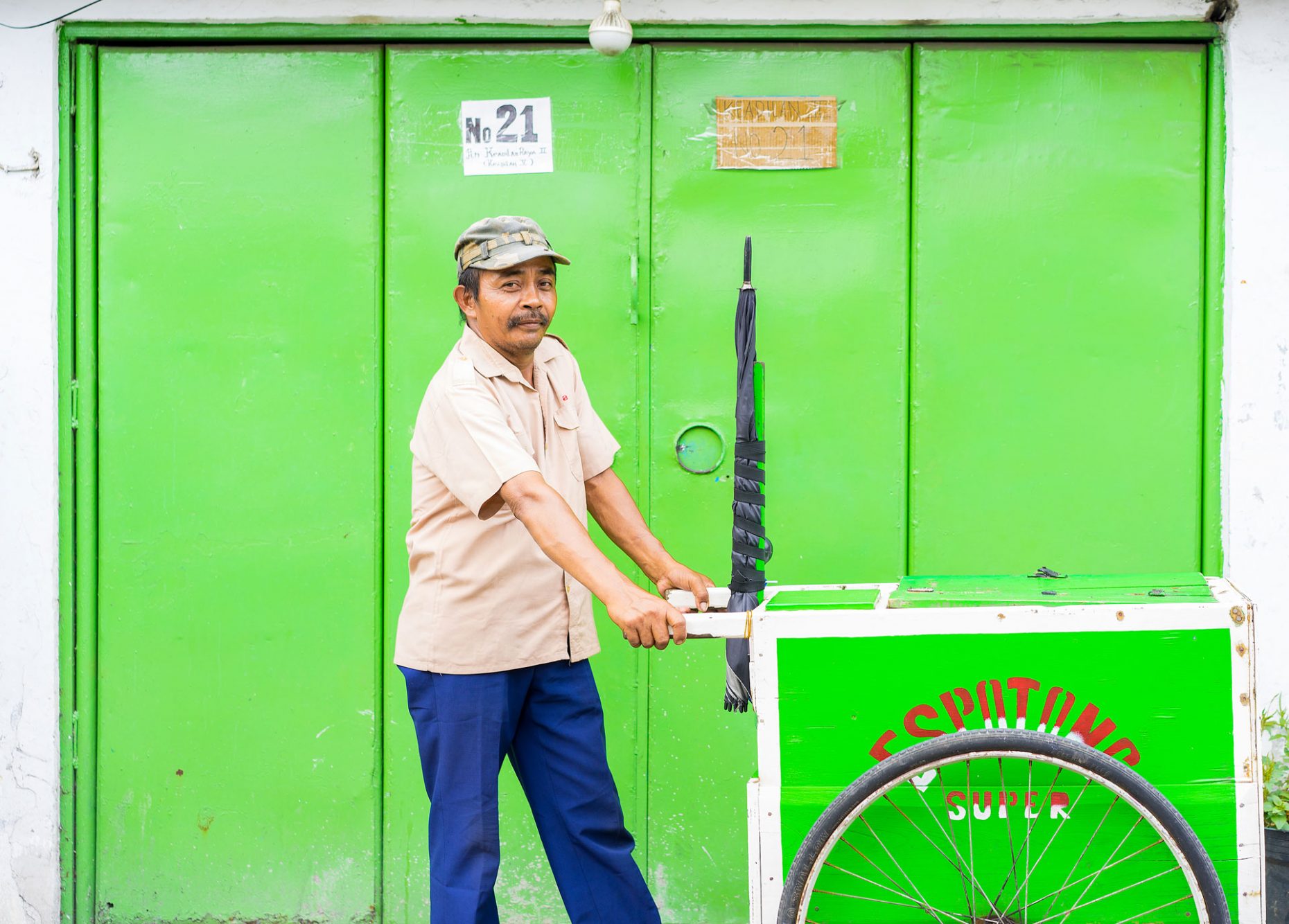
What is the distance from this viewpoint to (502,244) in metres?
2.37

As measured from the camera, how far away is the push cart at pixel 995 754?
6.54 ft

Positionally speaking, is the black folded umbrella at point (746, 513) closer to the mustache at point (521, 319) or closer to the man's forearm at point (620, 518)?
the man's forearm at point (620, 518)

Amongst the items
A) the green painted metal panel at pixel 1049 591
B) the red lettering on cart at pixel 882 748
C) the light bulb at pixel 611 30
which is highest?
the light bulb at pixel 611 30

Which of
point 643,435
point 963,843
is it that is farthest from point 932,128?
point 963,843

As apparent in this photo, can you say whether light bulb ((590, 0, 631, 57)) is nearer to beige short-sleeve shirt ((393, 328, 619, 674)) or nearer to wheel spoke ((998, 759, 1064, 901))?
beige short-sleeve shirt ((393, 328, 619, 674))

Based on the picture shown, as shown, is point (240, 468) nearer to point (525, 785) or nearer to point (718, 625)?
point (525, 785)

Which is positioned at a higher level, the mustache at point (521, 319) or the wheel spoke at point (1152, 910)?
the mustache at point (521, 319)

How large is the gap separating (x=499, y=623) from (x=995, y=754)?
1.03 m

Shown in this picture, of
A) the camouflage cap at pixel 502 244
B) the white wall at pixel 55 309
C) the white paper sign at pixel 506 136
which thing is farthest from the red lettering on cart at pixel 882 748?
the white paper sign at pixel 506 136

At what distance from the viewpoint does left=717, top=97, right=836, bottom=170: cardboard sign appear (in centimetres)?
314

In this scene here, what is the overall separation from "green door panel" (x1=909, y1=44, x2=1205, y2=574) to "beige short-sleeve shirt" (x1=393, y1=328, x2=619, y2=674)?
4.13ft

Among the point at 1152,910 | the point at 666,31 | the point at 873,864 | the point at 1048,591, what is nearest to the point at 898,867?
the point at 873,864

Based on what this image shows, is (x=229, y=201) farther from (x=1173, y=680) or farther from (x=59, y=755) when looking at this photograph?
(x=1173, y=680)

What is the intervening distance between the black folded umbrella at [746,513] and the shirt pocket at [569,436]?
1.39 feet
